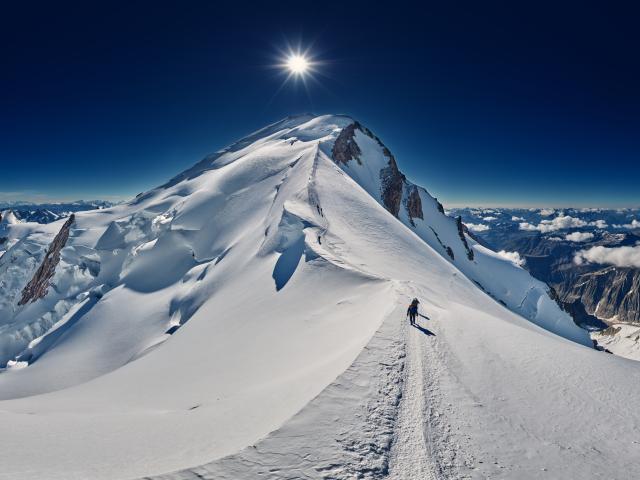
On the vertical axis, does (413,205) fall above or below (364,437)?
above

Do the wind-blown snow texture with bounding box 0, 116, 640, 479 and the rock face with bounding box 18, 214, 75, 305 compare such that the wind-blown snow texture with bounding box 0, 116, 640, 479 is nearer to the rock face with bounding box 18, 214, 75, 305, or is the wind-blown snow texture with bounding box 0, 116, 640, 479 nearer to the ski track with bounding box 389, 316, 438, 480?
the ski track with bounding box 389, 316, 438, 480

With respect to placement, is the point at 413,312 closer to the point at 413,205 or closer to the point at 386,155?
the point at 413,205

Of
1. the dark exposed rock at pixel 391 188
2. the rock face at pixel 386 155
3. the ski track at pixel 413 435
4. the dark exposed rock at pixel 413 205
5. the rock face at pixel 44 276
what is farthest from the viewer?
the dark exposed rock at pixel 413 205

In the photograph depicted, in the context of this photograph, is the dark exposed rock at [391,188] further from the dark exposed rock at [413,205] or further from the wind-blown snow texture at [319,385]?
the wind-blown snow texture at [319,385]

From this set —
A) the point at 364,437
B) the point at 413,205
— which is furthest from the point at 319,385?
the point at 413,205

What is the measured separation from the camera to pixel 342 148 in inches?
2405

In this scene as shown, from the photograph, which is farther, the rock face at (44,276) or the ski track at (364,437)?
the rock face at (44,276)

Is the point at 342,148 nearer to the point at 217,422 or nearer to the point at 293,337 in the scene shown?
the point at 293,337

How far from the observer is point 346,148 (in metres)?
62.8

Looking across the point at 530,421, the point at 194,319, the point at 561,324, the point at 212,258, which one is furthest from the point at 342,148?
the point at 561,324

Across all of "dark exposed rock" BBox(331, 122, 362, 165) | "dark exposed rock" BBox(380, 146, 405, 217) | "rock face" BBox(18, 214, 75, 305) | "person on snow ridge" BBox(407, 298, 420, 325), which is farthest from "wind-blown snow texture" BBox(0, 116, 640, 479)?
"dark exposed rock" BBox(380, 146, 405, 217)

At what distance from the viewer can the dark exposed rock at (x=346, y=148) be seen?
5770cm

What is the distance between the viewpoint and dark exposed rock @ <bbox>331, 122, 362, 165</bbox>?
57700 millimetres

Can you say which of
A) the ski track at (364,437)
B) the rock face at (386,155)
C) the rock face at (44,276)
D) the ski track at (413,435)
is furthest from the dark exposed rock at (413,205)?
the ski track at (364,437)
